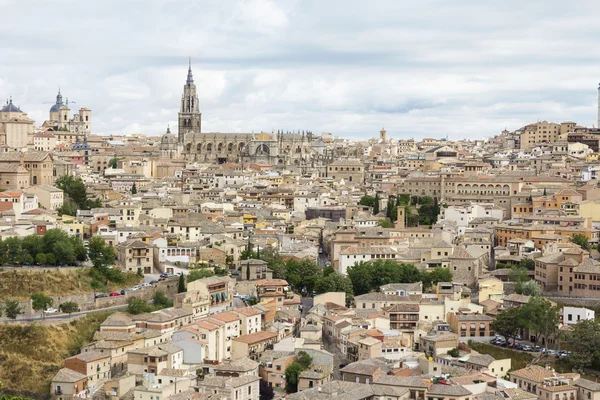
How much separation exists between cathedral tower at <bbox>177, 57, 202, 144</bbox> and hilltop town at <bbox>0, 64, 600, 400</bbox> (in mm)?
40294

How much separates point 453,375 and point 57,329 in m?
14.1

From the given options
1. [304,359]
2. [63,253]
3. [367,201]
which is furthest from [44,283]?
[367,201]

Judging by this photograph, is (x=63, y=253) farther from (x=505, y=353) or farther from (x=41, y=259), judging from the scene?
(x=505, y=353)

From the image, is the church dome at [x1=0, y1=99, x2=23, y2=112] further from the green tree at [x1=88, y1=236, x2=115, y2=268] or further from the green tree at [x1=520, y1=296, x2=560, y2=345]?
the green tree at [x1=520, y1=296, x2=560, y2=345]

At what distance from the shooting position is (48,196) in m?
50.6

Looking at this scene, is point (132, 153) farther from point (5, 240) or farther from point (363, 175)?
point (5, 240)

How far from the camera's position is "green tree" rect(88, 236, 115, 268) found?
3981cm

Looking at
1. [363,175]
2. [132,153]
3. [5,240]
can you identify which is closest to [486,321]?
[5,240]

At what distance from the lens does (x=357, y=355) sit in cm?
3391

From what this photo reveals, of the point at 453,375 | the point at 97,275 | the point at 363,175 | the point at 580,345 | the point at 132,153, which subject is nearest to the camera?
the point at 453,375

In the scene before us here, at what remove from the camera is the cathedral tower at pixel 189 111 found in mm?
104375

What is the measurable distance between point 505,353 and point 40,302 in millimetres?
16535

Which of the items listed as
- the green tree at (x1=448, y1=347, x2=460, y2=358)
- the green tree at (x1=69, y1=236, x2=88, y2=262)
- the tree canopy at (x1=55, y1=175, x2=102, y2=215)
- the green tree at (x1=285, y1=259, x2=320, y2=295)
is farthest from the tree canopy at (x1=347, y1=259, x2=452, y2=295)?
the tree canopy at (x1=55, y1=175, x2=102, y2=215)

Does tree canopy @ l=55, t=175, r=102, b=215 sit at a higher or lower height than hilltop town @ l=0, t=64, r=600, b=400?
higher
